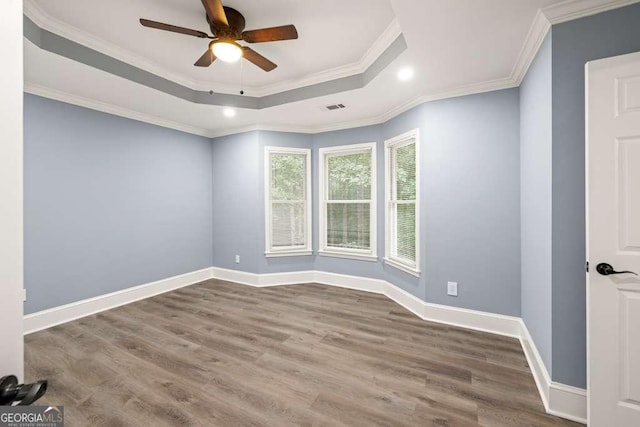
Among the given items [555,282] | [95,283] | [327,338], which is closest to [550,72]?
[555,282]

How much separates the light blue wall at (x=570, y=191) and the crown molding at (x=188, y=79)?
1.23m

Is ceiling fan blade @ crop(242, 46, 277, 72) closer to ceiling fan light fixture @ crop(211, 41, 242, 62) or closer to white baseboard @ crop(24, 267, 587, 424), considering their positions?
ceiling fan light fixture @ crop(211, 41, 242, 62)

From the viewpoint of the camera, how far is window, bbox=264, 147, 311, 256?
4613 millimetres

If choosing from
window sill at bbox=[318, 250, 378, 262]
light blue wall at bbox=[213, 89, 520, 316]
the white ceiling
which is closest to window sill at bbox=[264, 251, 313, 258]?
window sill at bbox=[318, 250, 378, 262]

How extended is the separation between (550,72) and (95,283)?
16.4ft

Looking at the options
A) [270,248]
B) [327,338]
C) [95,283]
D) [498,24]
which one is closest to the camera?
[498,24]

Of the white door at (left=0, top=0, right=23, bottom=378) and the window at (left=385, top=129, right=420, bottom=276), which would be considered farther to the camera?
the window at (left=385, top=129, right=420, bottom=276)

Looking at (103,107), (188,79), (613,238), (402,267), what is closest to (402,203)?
(402,267)

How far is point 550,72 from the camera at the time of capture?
6.12ft

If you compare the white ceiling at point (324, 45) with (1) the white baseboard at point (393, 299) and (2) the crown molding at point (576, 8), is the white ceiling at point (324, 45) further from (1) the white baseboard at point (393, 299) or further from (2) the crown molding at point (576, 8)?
(1) the white baseboard at point (393, 299)

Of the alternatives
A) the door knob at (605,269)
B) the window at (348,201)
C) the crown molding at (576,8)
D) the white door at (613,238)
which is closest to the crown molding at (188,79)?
the crown molding at (576,8)

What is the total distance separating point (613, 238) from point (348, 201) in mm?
3143

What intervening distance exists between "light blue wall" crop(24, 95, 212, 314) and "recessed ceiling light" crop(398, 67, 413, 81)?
3519 millimetres

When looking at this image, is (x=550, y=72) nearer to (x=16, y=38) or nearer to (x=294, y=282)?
(x=16, y=38)
